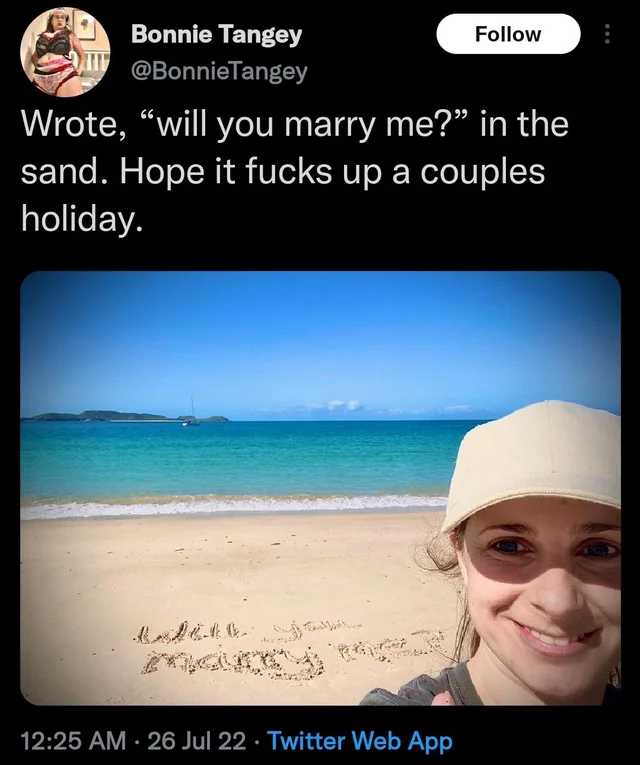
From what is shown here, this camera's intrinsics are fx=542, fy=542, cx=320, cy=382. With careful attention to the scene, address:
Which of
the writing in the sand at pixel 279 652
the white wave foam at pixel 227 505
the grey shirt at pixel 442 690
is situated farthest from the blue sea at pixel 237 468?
the grey shirt at pixel 442 690

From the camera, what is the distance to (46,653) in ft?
9.08

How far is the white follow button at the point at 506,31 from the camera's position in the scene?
2102 mm

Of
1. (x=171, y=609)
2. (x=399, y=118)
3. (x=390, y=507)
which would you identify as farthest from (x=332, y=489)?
(x=399, y=118)

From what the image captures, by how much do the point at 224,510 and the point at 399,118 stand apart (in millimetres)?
6318

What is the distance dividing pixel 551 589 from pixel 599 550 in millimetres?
204

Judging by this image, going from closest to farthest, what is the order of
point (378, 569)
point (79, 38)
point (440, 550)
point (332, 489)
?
point (79, 38), point (440, 550), point (378, 569), point (332, 489)

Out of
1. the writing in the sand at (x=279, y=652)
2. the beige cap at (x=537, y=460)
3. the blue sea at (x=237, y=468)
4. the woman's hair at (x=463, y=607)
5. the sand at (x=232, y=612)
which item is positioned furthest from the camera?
the blue sea at (x=237, y=468)

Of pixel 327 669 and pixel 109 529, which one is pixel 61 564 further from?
pixel 327 669

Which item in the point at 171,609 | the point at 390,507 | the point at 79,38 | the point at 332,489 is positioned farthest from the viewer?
the point at 332,489

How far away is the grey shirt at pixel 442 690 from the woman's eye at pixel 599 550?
0.64m

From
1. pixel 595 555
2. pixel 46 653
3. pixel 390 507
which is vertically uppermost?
pixel 595 555

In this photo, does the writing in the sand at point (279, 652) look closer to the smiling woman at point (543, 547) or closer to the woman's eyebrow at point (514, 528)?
the smiling woman at point (543, 547)

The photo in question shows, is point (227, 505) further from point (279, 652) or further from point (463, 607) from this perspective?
point (463, 607)

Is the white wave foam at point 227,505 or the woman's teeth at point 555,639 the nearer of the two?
the woman's teeth at point 555,639
